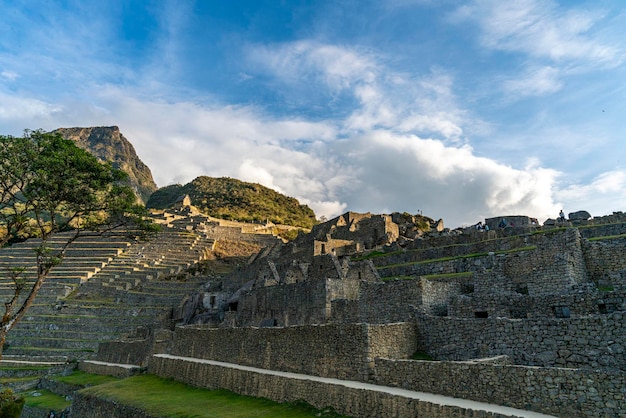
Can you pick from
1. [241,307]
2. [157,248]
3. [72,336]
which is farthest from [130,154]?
[241,307]

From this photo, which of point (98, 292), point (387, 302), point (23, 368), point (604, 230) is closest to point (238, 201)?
point (98, 292)

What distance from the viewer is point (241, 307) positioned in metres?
29.1

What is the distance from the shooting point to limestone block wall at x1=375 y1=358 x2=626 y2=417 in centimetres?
806

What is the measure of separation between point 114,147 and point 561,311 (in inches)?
7985

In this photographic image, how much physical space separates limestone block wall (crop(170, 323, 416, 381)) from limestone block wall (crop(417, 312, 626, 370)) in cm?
140

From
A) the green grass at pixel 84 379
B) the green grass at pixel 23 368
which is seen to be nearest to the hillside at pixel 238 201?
the green grass at pixel 23 368

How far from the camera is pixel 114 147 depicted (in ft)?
627

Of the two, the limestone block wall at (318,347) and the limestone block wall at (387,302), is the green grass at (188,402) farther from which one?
the limestone block wall at (387,302)

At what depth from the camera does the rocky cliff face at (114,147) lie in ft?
604

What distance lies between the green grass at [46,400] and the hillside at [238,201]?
63768 millimetres

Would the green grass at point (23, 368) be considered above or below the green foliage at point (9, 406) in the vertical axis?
above

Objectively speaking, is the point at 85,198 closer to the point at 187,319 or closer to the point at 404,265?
the point at 187,319

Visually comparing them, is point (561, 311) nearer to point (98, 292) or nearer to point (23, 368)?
point (23, 368)

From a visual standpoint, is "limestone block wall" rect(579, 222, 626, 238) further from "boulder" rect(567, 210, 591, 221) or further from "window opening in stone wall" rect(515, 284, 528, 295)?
"window opening in stone wall" rect(515, 284, 528, 295)
